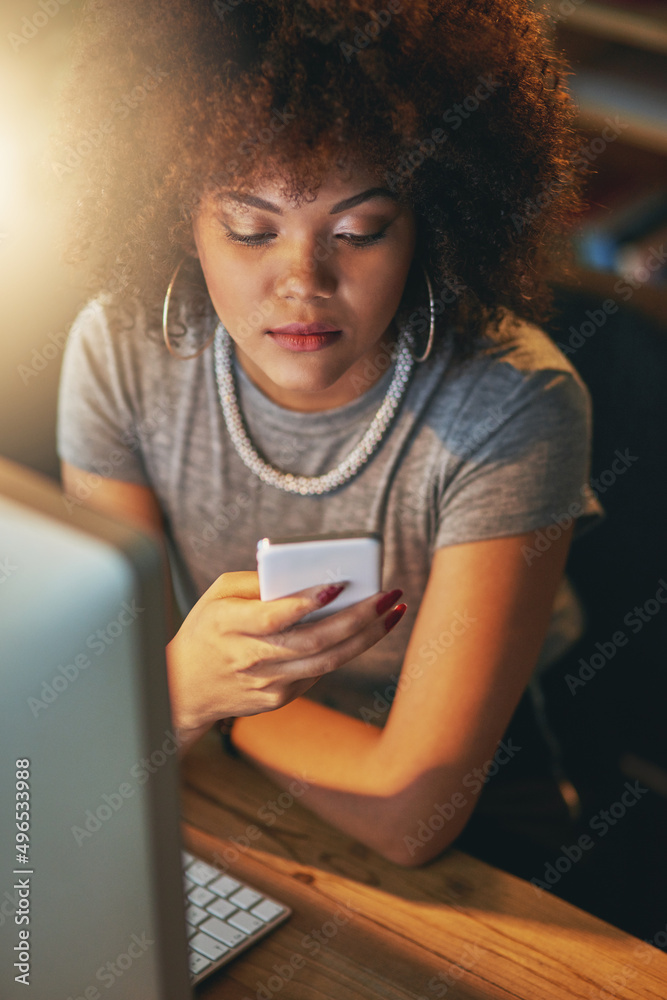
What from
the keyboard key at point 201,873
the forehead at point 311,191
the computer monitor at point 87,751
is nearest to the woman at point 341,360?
the forehead at point 311,191

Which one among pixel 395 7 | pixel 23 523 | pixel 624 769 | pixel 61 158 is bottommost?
pixel 624 769

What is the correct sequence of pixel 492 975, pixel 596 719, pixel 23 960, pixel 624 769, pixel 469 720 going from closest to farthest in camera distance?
1. pixel 23 960
2. pixel 492 975
3. pixel 469 720
4. pixel 596 719
5. pixel 624 769

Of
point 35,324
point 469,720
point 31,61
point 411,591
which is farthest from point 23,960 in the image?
point 31,61

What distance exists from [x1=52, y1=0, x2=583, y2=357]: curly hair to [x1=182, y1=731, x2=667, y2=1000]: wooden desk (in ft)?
2.02

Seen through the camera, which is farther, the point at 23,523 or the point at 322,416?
the point at 322,416

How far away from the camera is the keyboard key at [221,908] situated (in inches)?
31.8

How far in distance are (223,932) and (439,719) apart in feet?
1.08

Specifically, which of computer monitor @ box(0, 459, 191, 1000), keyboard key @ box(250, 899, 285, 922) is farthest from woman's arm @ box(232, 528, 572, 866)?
computer monitor @ box(0, 459, 191, 1000)

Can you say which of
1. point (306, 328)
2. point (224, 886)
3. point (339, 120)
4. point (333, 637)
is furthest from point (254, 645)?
point (339, 120)

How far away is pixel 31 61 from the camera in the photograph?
1610mm

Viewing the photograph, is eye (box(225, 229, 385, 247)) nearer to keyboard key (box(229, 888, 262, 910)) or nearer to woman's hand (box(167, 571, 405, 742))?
woman's hand (box(167, 571, 405, 742))

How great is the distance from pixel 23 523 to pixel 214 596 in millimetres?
414

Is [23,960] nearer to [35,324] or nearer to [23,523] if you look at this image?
[23,523]

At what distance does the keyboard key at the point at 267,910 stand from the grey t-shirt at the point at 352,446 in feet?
1.38
